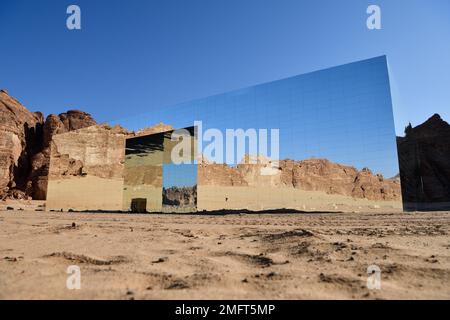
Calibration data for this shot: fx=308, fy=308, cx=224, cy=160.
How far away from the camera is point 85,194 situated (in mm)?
21297

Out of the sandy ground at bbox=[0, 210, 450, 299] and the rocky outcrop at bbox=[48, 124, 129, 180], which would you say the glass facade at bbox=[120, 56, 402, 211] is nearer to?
the rocky outcrop at bbox=[48, 124, 129, 180]

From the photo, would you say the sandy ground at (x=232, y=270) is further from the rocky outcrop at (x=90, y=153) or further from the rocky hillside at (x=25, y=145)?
the rocky hillside at (x=25, y=145)

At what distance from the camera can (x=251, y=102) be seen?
50.5ft

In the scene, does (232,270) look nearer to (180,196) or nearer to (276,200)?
(276,200)

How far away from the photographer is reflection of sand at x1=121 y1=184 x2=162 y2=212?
54.8 feet

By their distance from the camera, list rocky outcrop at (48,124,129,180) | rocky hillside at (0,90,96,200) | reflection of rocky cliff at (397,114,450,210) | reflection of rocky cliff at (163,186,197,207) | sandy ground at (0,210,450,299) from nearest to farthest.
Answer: sandy ground at (0,210,450,299), reflection of rocky cliff at (163,186,197,207), rocky outcrop at (48,124,129,180), reflection of rocky cliff at (397,114,450,210), rocky hillside at (0,90,96,200)

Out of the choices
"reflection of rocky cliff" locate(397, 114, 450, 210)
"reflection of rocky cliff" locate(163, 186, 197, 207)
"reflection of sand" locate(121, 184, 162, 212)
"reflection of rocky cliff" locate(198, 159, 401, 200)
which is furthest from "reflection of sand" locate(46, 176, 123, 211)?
"reflection of rocky cliff" locate(397, 114, 450, 210)

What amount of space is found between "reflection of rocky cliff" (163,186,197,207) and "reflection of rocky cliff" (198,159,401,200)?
2.67 feet

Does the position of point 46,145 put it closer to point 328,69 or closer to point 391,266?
point 328,69

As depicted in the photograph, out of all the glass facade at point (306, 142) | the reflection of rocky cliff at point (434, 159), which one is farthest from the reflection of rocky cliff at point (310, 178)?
the reflection of rocky cliff at point (434, 159)

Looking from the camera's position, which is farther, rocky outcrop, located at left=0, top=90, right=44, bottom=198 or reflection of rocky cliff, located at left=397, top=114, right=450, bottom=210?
rocky outcrop, located at left=0, top=90, right=44, bottom=198

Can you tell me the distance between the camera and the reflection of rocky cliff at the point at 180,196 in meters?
15.9

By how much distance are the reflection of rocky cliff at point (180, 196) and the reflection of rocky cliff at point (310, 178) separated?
81 centimetres
